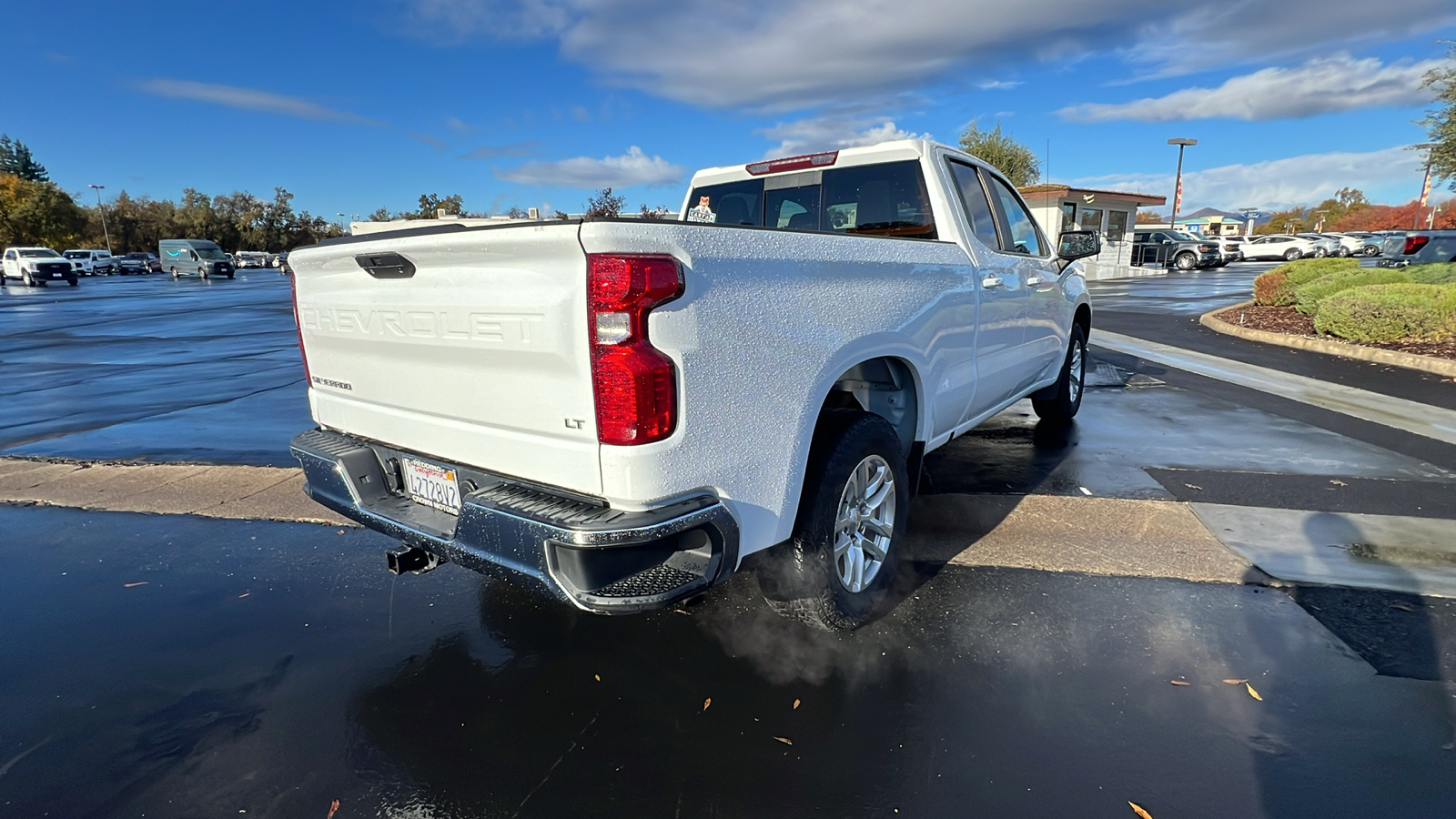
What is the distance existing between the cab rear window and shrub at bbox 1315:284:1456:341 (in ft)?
30.7

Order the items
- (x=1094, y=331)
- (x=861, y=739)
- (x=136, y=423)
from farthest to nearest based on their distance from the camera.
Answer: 1. (x=1094, y=331)
2. (x=136, y=423)
3. (x=861, y=739)

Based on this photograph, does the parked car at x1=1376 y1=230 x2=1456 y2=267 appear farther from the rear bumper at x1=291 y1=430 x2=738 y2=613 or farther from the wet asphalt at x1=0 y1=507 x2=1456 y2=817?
the rear bumper at x1=291 y1=430 x2=738 y2=613

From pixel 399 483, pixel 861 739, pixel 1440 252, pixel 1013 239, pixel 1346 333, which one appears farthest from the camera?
pixel 1440 252

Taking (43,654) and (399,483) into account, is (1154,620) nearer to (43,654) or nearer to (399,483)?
(399,483)

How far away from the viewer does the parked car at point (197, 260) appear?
4844cm

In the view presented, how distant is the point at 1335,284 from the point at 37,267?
5120 cm

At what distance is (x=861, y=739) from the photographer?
253 cm

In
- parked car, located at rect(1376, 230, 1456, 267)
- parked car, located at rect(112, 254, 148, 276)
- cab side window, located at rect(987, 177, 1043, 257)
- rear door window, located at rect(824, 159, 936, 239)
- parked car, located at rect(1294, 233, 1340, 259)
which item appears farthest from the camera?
parked car, located at rect(112, 254, 148, 276)

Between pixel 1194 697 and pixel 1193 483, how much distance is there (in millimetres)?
2684

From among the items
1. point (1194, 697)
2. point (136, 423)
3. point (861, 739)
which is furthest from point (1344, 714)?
point (136, 423)

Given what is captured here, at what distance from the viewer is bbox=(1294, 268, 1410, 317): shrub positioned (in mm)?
12086

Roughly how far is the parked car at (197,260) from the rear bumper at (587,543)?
5610 cm

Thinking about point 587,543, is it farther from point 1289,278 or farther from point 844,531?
point 1289,278

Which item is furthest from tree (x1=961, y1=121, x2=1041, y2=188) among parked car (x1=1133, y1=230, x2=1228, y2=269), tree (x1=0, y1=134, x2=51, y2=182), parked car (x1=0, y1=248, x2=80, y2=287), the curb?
tree (x1=0, y1=134, x2=51, y2=182)
